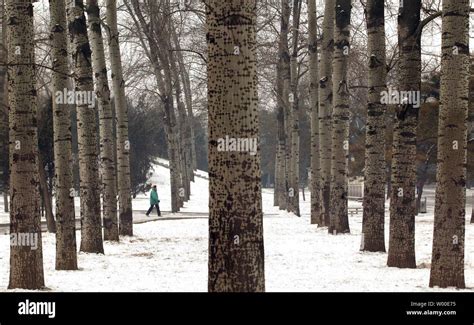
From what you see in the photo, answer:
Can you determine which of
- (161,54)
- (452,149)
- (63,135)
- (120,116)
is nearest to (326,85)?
(120,116)

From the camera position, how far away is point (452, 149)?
9.97 metres

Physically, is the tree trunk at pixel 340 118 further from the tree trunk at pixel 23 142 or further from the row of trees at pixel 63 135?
the tree trunk at pixel 23 142

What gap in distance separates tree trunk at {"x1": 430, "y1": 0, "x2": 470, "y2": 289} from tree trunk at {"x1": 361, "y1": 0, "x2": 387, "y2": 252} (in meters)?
4.46

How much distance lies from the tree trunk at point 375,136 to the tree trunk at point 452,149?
446cm

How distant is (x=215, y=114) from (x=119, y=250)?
11.4 meters

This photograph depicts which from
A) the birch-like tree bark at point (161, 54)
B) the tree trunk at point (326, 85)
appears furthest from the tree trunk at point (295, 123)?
the tree trunk at point (326, 85)

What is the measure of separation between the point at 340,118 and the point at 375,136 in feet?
15.6

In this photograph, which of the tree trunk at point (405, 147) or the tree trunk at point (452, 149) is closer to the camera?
the tree trunk at point (452, 149)

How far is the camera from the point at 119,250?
1719 centimetres

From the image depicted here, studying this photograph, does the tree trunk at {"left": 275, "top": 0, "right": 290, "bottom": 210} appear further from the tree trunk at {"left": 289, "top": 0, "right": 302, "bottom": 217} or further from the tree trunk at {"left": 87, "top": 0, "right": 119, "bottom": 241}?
the tree trunk at {"left": 87, "top": 0, "right": 119, "bottom": 241}

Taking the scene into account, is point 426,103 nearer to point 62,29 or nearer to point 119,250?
point 119,250

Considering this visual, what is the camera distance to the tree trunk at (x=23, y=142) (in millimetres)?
9992

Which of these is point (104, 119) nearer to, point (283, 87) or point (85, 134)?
point (85, 134)
